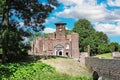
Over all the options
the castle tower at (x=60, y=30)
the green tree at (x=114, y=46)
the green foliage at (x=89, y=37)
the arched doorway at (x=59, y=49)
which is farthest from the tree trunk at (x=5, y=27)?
the green foliage at (x=89, y=37)

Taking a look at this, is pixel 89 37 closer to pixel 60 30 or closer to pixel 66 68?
pixel 60 30

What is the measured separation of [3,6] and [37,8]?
5819 millimetres

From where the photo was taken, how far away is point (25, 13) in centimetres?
3484

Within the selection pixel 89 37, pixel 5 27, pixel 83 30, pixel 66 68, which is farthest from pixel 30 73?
pixel 83 30

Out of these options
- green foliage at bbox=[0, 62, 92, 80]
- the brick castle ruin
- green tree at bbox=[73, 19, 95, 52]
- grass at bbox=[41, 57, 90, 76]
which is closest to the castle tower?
the brick castle ruin

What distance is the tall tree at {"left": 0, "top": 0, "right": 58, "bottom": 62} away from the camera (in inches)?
1252

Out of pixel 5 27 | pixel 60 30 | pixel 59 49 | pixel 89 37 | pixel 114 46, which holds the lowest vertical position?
pixel 59 49

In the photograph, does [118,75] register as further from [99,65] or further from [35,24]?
[35,24]

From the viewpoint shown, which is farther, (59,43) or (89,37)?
(89,37)

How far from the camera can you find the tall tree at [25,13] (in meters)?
31.8

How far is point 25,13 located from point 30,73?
1062 centimetres

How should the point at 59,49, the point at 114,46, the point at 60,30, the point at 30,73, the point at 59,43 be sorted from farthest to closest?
the point at 114,46, the point at 59,49, the point at 60,30, the point at 59,43, the point at 30,73

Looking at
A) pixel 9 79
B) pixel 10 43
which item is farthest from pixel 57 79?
pixel 10 43

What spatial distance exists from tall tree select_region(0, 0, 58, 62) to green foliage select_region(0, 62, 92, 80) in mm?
4635
